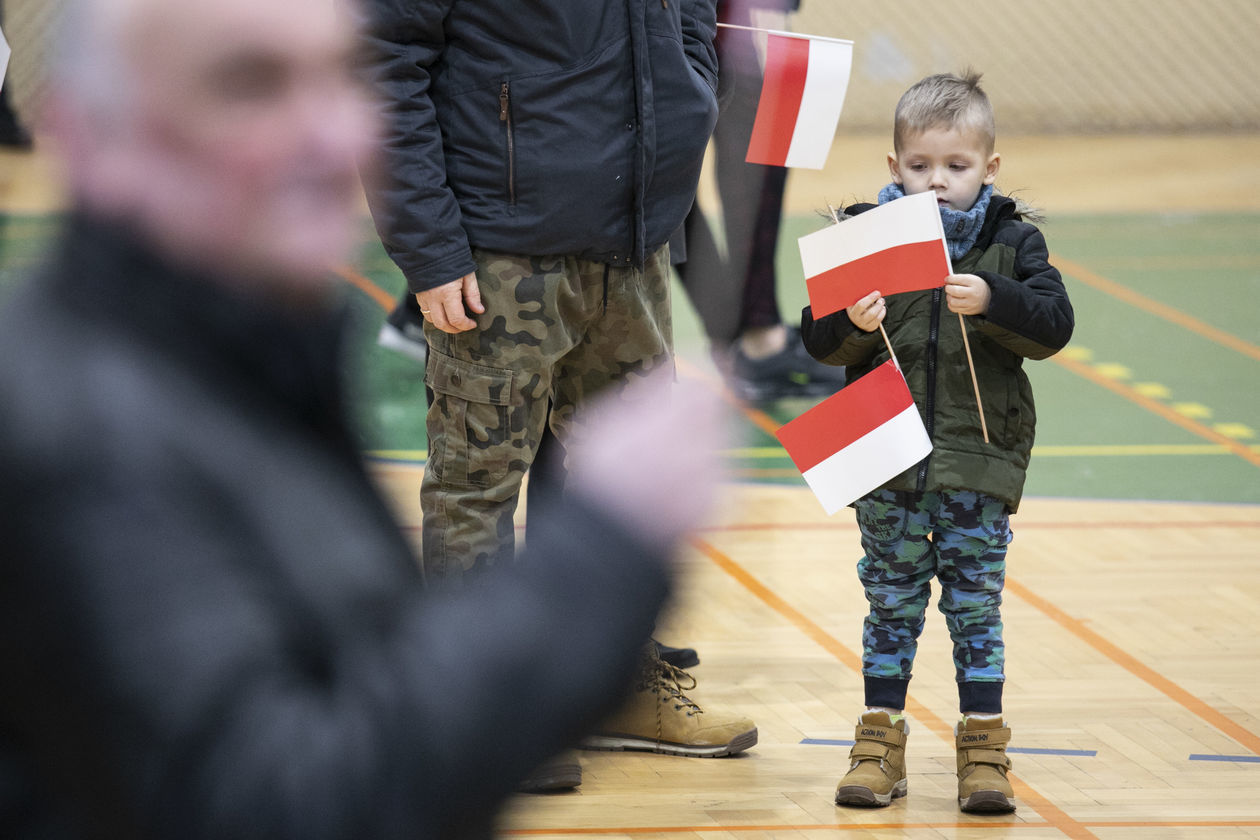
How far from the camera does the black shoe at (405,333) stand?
6.48 m

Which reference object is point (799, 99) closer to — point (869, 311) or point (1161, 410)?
point (869, 311)

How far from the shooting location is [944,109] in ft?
9.27

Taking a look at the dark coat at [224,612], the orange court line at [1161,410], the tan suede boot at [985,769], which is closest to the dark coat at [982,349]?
the tan suede boot at [985,769]

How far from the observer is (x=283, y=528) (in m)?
0.95

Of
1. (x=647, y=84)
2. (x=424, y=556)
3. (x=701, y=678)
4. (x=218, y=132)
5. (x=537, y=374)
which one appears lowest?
(x=701, y=678)

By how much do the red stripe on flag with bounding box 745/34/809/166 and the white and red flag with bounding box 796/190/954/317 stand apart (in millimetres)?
336

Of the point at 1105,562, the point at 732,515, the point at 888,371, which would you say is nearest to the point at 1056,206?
the point at 1105,562

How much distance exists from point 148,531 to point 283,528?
0.27 ft

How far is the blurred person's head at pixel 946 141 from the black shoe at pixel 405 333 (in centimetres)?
376

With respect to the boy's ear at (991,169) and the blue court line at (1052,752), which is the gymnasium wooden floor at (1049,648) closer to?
the blue court line at (1052,752)

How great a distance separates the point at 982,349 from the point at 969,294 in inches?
6.2

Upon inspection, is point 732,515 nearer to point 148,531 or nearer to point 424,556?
point 148,531

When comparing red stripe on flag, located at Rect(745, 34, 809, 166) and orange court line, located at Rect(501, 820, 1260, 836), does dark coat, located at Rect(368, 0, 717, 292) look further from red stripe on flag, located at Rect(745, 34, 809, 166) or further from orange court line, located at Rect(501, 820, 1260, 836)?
orange court line, located at Rect(501, 820, 1260, 836)

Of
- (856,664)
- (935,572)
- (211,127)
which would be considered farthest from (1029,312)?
(211,127)
